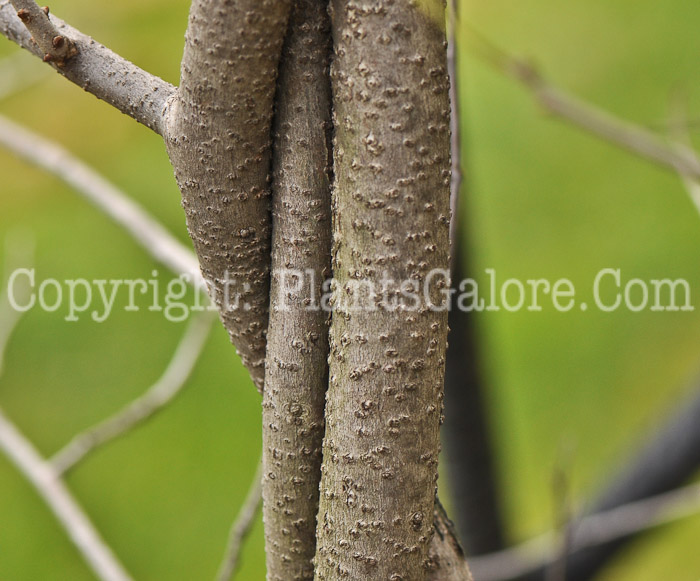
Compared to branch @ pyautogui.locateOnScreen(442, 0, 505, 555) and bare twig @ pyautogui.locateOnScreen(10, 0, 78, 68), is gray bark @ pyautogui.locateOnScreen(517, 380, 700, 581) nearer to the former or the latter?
branch @ pyautogui.locateOnScreen(442, 0, 505, 555)

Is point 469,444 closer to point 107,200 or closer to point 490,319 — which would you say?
point 107,200

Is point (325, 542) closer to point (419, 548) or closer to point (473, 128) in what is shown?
point (419, 548)

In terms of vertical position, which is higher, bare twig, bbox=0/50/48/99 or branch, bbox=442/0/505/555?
bare twig, bbox=0/50/48/99

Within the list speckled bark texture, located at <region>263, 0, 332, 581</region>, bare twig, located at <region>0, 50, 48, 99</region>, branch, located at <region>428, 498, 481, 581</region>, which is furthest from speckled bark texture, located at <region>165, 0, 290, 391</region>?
bare twig, located at <region>0, 50, 48, 99</region>

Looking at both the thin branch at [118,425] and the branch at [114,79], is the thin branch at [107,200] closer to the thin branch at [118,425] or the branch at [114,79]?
the thin branch at [118,425]

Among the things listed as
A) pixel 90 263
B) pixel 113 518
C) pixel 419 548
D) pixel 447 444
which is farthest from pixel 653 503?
pixel 90 263

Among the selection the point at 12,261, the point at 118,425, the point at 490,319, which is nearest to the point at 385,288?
the point at 118,425

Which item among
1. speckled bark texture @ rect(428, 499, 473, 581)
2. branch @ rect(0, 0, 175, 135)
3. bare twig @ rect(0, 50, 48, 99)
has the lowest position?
speckled bark texture @ rect(428, 499, 473, 581)

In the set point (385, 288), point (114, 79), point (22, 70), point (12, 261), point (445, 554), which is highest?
point (22, 70)
